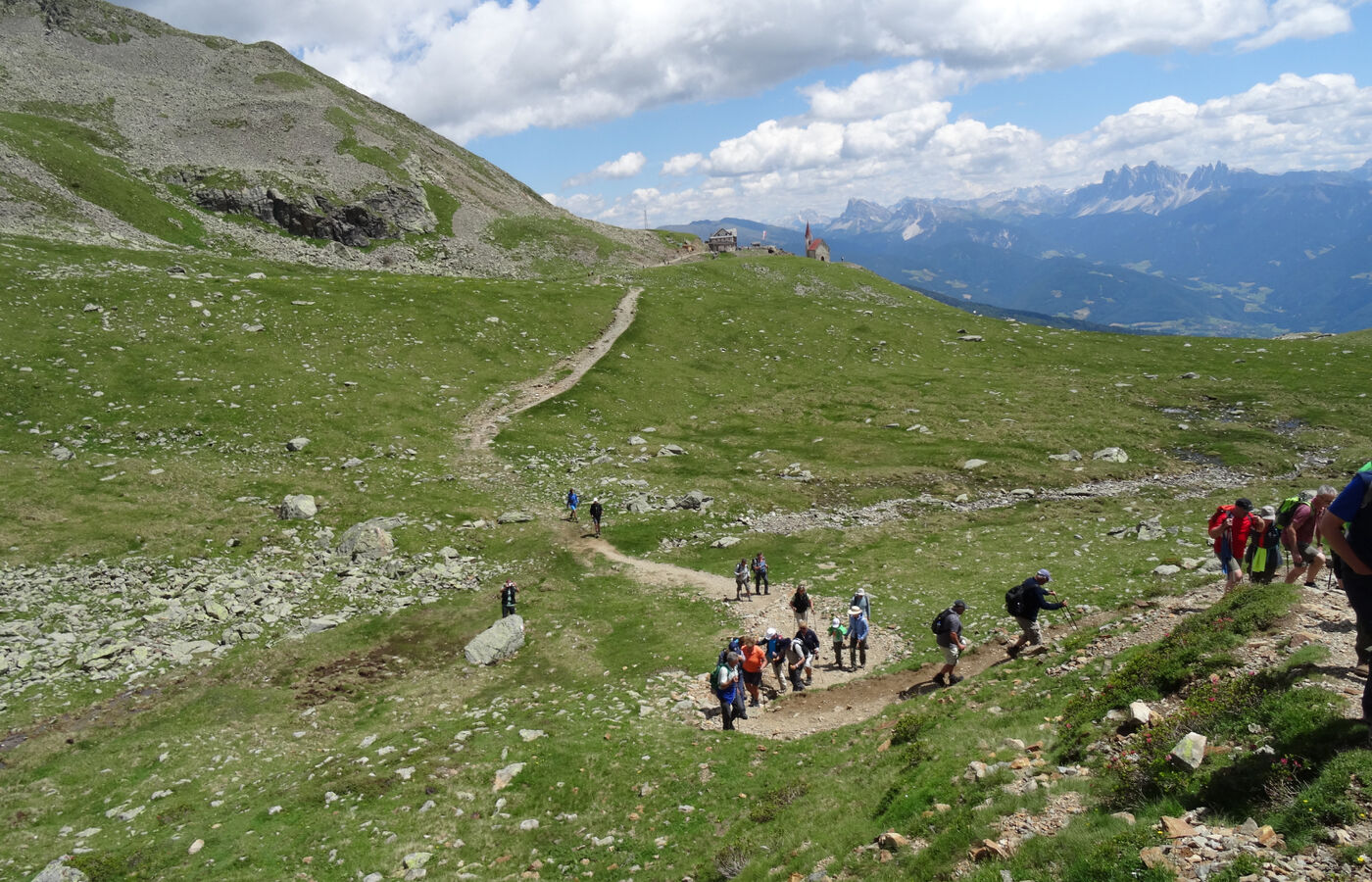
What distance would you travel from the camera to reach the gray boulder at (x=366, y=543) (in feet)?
112

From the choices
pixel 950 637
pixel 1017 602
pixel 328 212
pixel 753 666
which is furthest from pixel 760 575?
pixel 328 212

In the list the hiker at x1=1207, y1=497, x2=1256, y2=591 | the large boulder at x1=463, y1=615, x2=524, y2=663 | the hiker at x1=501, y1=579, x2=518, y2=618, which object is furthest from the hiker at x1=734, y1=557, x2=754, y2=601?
the hiker at x1=1207, y1=497, x2=1256, y2=591

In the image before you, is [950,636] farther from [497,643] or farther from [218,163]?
[218,163]

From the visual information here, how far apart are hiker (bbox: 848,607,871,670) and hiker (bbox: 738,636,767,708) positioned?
12.5 feet

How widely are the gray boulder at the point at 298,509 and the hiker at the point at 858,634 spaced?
29.6 meters

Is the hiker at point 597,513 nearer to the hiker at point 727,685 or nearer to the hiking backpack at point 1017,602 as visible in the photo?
the hiker at point 727,685

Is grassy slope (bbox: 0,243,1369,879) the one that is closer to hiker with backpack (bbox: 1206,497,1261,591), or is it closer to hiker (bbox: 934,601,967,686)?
hiker (bbox: 934,601,967,686)

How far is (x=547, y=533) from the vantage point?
3900 cm

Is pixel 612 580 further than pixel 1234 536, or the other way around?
pixel 612 580

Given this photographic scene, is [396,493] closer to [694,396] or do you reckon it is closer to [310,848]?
[310,848]

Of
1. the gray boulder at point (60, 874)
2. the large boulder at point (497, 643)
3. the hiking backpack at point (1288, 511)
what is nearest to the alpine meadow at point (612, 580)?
the gray boulder at point (60, 874)

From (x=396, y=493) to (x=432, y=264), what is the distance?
3062 inches

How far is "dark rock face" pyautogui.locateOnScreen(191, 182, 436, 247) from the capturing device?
100 m

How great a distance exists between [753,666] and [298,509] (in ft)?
91.1
